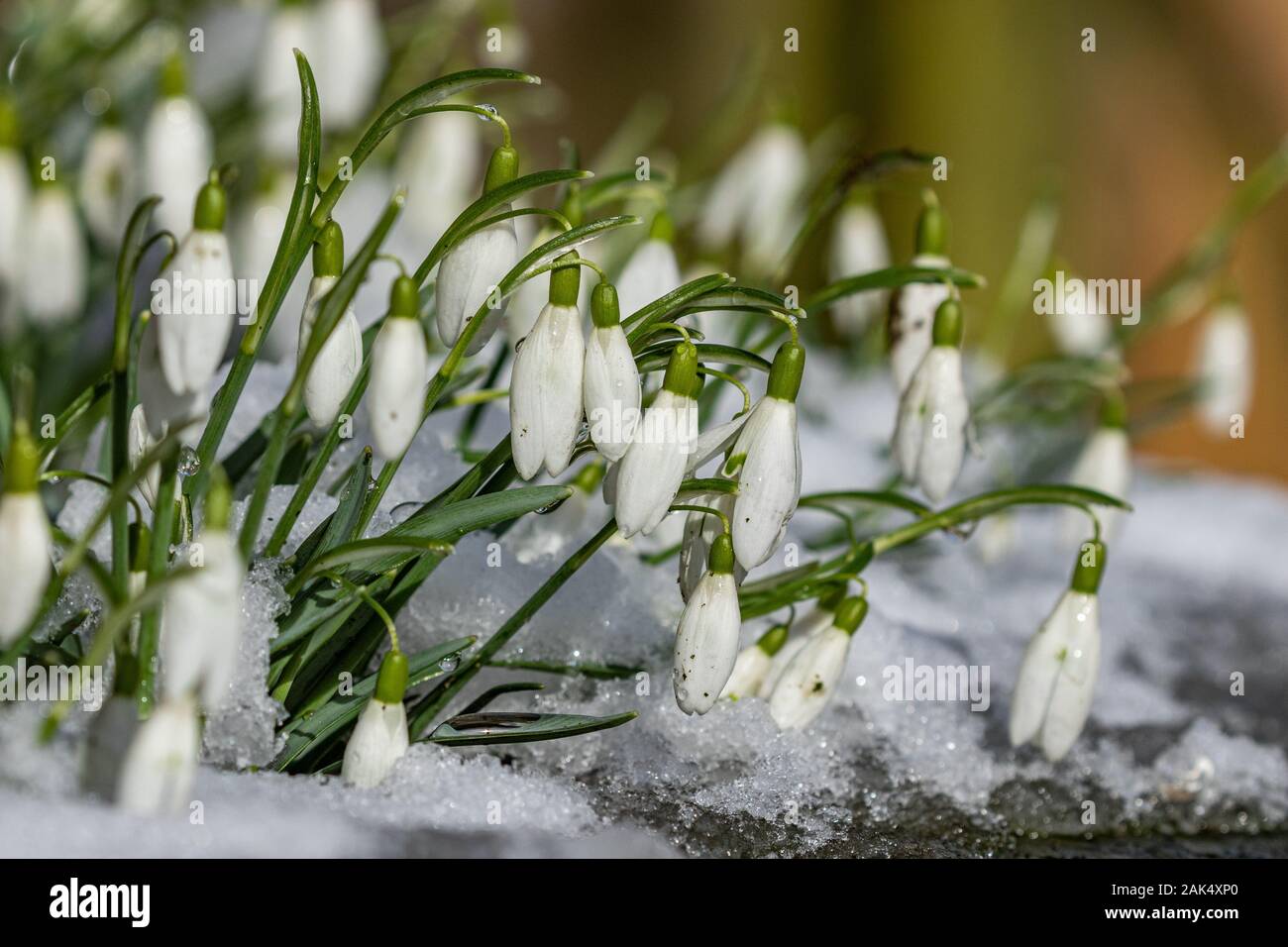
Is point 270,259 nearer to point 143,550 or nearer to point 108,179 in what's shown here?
point 108,179

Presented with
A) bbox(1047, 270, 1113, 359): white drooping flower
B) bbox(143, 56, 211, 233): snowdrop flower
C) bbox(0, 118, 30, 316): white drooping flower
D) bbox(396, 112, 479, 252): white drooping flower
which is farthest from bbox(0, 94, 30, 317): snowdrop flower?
bbox(1047, 270, 1113, 359): white drooping flower

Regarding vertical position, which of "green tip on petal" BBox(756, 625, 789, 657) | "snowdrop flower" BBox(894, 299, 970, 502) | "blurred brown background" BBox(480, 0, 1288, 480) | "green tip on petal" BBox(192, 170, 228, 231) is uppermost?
"blurred brown background" BBox(480, 0, 1288, 480)

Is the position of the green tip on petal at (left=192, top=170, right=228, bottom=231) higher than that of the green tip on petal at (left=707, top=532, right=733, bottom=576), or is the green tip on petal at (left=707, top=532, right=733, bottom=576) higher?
the green tip on petal at (left=192, top=170, right=228, bottom=231)

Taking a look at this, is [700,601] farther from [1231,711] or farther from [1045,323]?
[1045,323]

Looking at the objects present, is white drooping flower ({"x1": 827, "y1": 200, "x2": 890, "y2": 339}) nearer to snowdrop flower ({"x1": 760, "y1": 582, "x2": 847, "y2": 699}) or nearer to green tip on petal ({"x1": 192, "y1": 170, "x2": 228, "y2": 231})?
snowdrop flower ({"x1": 760, "y1": 582, "x2": 847, "y2": 699})

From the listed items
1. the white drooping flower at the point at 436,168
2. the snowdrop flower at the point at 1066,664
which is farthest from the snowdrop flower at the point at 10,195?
the snowdrop flower at the point at 1066,664
